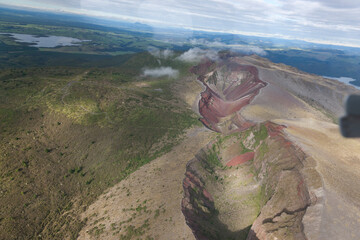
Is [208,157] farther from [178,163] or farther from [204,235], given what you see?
[204,235]

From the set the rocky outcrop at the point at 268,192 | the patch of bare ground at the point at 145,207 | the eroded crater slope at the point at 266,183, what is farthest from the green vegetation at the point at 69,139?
the eroded crater slope at the point at 266,183

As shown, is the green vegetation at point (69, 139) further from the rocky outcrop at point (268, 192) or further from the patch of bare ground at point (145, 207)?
the rocky outcrop at point (268, 192)

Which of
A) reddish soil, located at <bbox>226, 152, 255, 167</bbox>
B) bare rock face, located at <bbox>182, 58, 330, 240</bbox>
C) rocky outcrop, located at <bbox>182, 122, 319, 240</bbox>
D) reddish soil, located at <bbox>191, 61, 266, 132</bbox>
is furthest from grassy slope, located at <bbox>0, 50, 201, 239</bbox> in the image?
reddish soil, located at <bbox>226, 152, 255, 167</bbox>

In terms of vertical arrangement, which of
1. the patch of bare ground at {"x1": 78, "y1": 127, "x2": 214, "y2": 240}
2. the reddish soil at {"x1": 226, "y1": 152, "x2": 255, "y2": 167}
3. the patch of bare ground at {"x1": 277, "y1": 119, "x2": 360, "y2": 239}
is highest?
the patch of bare ground at {"x1": 277, "y1": 119, "x2": 360, "y2": 239}

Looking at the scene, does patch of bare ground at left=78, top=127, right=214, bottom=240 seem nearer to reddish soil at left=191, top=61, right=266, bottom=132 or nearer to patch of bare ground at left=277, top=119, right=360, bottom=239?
patch of bare ground at left=277, top=119, right=360, bottom=239

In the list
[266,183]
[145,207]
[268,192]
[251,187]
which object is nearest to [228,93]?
[251,187]
